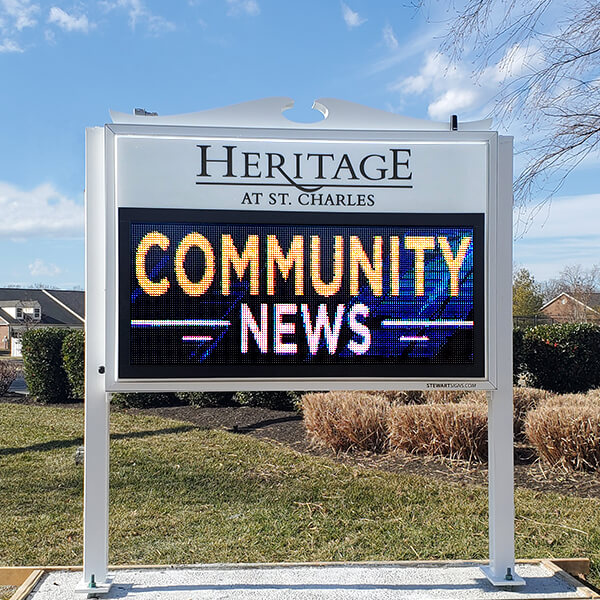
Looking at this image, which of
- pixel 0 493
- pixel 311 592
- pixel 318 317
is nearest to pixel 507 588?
pixel 311 592

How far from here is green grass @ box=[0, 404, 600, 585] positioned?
5.07 metres

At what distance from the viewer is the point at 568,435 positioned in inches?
272

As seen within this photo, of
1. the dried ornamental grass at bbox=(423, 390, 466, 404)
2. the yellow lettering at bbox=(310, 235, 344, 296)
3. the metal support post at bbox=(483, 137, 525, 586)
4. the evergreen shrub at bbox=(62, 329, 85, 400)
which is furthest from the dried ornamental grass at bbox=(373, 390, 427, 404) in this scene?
the evergreen shrub at bbox=(62, 329, 85, 400)

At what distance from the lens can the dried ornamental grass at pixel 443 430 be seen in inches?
287

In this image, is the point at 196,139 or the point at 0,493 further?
the point at 0,493

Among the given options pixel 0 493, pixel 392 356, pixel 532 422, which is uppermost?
pixel 392 356

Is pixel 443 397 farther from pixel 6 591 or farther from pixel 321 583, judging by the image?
pixel 6 591

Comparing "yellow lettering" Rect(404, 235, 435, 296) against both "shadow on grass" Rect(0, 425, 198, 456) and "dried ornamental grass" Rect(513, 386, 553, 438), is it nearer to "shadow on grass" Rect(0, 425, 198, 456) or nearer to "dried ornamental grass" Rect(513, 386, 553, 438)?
"dried ornamental grass" Rect(513, 386, 553, 438)

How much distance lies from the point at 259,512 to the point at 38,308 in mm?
43811

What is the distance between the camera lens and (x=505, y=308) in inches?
168

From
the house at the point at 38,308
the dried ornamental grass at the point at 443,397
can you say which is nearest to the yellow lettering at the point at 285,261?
the dried ornamental grass at the point at 443,397

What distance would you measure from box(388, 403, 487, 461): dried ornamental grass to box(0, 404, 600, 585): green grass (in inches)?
27.7

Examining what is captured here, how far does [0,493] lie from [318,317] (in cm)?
443

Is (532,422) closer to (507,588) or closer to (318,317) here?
(507,588)
